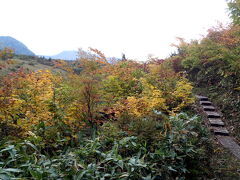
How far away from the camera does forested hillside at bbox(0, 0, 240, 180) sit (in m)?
2.13

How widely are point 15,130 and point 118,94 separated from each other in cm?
309

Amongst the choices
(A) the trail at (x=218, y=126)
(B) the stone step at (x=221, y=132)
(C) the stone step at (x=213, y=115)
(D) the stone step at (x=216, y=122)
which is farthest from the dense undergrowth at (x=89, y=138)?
(D) the stone step at (x=216, y=122)

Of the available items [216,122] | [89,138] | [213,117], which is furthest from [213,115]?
[89,138]

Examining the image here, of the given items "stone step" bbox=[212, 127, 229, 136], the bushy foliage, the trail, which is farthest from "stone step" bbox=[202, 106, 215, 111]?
the bushy foliage

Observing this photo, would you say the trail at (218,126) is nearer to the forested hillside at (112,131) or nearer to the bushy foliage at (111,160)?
the forested hillside at (112,131)

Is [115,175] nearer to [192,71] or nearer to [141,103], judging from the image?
[141,103]

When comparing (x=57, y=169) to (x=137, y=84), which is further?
(x=137, y=84)

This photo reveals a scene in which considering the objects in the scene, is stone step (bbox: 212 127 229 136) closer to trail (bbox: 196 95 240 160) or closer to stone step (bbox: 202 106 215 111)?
trail (bbox: 196 95 240 160)

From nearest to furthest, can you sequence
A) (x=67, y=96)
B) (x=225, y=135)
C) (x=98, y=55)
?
(x=225, y=135)
(x=67, y=96)
(x=98, y=55)

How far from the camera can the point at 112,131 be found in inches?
120

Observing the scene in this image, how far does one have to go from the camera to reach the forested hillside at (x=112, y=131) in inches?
83.7

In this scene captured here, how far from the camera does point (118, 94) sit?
5.65 meters

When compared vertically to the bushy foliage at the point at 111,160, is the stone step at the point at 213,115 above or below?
above

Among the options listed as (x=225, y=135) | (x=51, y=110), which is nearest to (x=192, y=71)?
(x=225, y=135)
